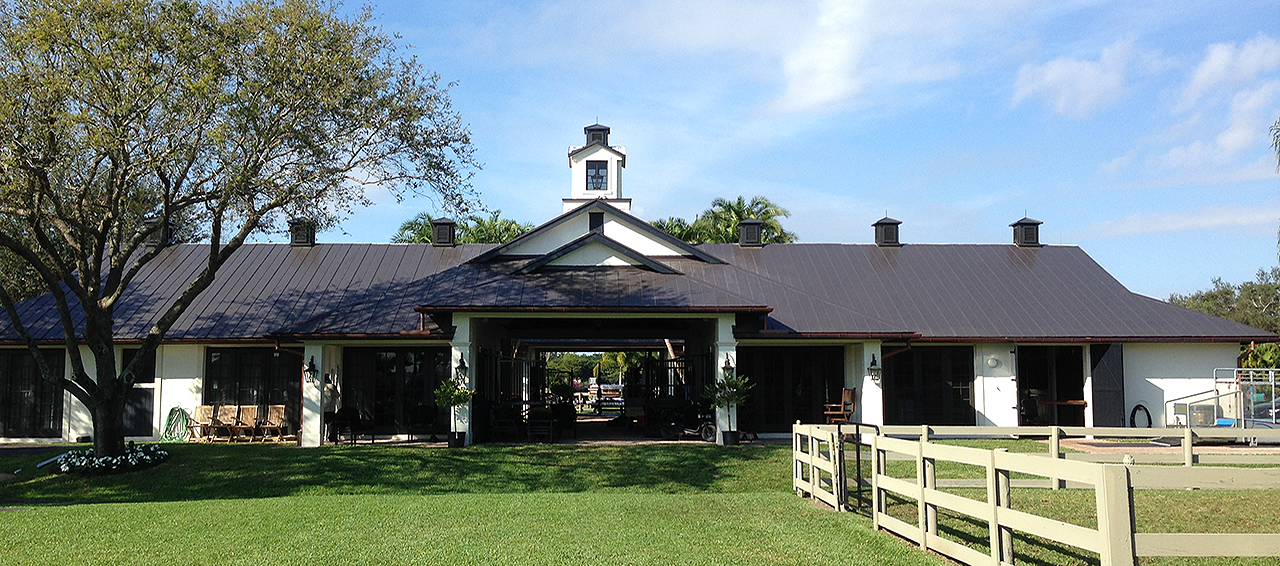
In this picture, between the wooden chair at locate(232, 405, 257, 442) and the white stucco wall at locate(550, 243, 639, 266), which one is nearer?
the wooden chair at locate(232, 405, 257, 442)

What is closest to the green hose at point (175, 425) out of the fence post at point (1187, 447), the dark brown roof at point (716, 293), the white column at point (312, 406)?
the dark brown roof at point (716, 293)

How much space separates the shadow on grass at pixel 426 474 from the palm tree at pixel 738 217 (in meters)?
20.8

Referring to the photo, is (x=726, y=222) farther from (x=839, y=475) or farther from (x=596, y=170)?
(x=839, y=475)

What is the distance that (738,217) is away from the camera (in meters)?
36.8

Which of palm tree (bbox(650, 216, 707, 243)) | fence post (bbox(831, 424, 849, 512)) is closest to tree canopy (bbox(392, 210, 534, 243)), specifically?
palm tree (bbox(650, 216, 707, 243))

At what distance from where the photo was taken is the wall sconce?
58.0ft

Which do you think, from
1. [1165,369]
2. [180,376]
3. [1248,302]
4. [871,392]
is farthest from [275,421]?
[1248,302]

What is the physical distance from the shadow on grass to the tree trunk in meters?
0.73

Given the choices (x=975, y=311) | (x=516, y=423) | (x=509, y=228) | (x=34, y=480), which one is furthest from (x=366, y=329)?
(x=509, y=228)

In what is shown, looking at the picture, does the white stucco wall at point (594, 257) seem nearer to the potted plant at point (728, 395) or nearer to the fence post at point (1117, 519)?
the potted plant at point (728, 395)

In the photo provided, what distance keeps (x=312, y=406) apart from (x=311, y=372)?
632 mm

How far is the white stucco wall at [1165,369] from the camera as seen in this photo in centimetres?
2048

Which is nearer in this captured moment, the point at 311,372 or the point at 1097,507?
the point at 1097,507

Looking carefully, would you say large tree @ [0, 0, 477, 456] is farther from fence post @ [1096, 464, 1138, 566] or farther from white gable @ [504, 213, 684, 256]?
fence post @ [1096, 464, 1138, 566]
